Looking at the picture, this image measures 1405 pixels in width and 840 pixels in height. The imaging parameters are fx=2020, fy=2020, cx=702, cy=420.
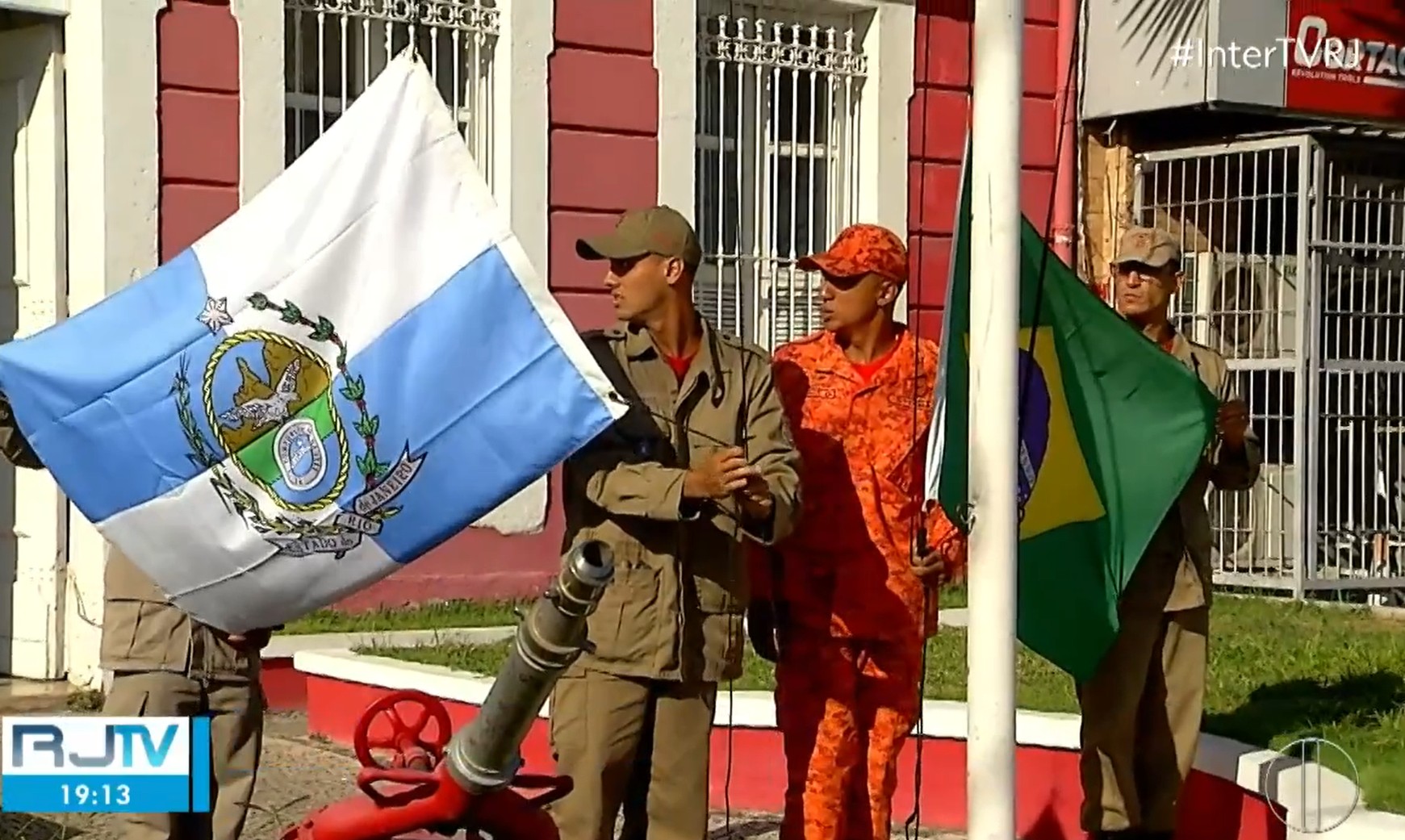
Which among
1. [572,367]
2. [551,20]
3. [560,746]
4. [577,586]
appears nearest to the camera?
[577,586]

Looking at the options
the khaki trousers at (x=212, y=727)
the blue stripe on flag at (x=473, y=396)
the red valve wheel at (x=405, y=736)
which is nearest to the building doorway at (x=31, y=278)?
the khaki trousers at (x=212, y=727)

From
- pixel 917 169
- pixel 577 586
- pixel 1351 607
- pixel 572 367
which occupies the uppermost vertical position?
pixel 917 169

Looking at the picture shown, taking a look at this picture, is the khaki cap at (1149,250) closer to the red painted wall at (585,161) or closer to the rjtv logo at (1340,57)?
the red painted wall at (585,161)

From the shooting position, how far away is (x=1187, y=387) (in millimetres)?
5273

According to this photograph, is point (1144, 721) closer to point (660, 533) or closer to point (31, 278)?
point (660, 533)

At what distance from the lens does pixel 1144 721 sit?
5441 millimetres

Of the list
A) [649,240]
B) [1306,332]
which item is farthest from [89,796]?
[1306,332]

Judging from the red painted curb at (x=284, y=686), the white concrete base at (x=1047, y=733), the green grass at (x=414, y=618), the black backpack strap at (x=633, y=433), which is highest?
the black backpack strap at (x=633, y=433)

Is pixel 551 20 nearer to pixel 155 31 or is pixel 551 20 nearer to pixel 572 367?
pixel 155 31

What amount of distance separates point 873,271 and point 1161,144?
735 centimetres

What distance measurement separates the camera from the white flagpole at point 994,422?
4.26 m

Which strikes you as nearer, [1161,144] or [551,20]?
[551,20]

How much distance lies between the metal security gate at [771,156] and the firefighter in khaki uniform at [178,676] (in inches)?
223

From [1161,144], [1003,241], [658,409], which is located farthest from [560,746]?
[1161,144]
